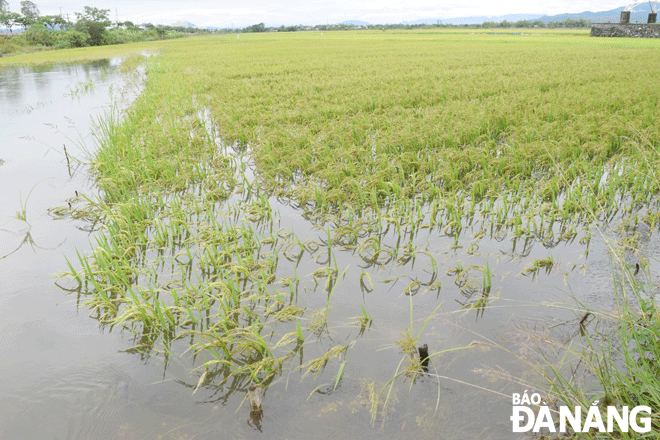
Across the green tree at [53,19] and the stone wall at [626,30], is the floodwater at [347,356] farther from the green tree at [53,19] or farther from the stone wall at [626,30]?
the green tree at [53,19]

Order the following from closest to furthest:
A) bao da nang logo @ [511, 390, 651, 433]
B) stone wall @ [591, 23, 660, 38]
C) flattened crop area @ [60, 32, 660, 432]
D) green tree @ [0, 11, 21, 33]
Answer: bao da nang logo @ [511, 390, 651, 433]
flattened crop area @ [60, 32, 660, 432]
stone wall @ [591, 23, 660, 38]
green tree @ [0, 11, 21, 33]

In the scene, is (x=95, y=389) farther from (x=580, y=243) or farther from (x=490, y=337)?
(x=580, y=243)

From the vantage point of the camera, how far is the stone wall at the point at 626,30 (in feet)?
119

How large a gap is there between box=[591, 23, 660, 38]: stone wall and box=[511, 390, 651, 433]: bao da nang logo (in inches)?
1925

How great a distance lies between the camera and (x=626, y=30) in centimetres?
3797

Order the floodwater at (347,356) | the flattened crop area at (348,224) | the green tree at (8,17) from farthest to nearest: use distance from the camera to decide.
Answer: the green tree at (8,17)
the flattened crop area at (348,224)
the floodwater at (347,356)

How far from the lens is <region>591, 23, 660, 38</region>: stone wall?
36250 millimetres

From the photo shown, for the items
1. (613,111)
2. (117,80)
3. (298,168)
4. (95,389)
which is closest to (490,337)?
(95,389)

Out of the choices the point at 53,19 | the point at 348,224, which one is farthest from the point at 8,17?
the point at 348,224

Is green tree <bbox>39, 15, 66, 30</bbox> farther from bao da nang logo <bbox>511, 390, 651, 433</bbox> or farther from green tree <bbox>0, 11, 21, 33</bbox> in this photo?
bao da nang logo <bbox>511, 390, 651, 433</bbox>

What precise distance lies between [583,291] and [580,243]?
833 mm

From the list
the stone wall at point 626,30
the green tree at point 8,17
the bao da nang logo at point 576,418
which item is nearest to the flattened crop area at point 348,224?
the bao da nang logo at point 576,418

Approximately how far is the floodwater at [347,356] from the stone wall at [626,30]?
46996 mm

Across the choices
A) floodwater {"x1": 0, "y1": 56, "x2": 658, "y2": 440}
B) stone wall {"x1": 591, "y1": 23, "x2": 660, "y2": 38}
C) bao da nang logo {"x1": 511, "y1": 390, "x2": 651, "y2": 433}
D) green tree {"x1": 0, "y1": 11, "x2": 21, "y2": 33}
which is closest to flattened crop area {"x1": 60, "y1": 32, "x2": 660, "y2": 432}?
floodwater {"x1": 0, "y1": 56, "x2": 658, "y2": 440}
